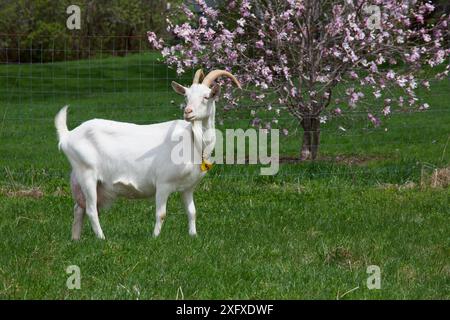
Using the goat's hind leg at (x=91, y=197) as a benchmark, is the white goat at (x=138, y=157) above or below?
above

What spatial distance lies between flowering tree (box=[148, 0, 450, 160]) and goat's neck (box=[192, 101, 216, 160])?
4119 mm

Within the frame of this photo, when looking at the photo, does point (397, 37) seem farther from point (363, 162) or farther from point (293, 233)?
point (293, 233)

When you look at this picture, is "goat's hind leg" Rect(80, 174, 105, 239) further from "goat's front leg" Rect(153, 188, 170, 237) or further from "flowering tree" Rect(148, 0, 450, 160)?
"flowering tree" Rect(148, 0, 450, 160)

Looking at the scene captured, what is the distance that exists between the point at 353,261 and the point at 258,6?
5447 mm

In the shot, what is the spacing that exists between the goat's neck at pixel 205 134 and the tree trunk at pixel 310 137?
495 cm

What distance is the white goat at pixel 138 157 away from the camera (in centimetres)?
689

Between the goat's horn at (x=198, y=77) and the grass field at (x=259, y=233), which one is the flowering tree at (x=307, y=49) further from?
the goat's horn at (x=198, y=77)

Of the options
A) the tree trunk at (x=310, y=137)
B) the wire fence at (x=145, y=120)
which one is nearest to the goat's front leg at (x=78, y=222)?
the wire fence at (x=145, y=120)

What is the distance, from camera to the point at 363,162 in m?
12.1

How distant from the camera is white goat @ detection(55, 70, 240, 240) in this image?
6895 millimetres

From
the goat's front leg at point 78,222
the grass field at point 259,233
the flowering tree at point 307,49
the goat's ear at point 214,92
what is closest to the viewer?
the grass field at point 259,233

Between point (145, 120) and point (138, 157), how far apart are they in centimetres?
1069

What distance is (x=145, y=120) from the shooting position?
17.5 metres

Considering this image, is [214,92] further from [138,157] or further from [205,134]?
[138,157]
